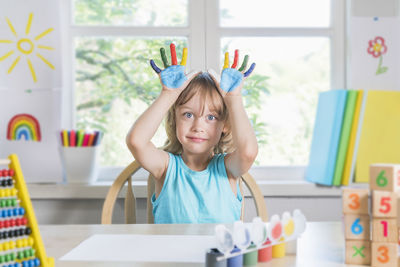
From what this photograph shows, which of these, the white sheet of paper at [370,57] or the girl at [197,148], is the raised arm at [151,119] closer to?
the girl at [197,148]

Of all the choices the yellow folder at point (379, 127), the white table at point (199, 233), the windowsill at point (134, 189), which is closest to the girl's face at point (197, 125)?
the white table at point (199, 233)

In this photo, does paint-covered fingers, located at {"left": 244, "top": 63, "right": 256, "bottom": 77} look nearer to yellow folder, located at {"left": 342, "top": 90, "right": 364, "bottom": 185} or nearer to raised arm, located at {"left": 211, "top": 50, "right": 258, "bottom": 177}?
raised arm, located at {"left": 211, "top": 50, "right": 258, "bottom": 177}

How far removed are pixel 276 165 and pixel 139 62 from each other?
2.36 ft

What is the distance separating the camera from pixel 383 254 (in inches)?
31.1

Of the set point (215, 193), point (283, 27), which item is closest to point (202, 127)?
point (215, 193)

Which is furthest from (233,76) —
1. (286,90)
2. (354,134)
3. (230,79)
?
(286,90)

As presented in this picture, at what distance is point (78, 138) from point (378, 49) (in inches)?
48.1

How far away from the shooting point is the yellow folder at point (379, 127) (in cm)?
177

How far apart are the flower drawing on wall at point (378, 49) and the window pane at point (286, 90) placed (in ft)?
0.60

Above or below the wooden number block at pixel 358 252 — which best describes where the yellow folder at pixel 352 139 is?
above

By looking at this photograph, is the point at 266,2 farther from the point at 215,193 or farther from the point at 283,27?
the point at 215,193

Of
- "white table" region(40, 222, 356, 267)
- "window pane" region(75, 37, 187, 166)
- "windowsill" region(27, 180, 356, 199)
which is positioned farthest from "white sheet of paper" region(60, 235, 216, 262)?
"window pane" region(75, 37, 187, 166)

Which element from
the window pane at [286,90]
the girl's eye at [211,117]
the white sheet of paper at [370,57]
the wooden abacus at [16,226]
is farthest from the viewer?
the window pane at [286,90]

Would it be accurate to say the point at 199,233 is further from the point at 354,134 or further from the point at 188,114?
the point at 354,134
